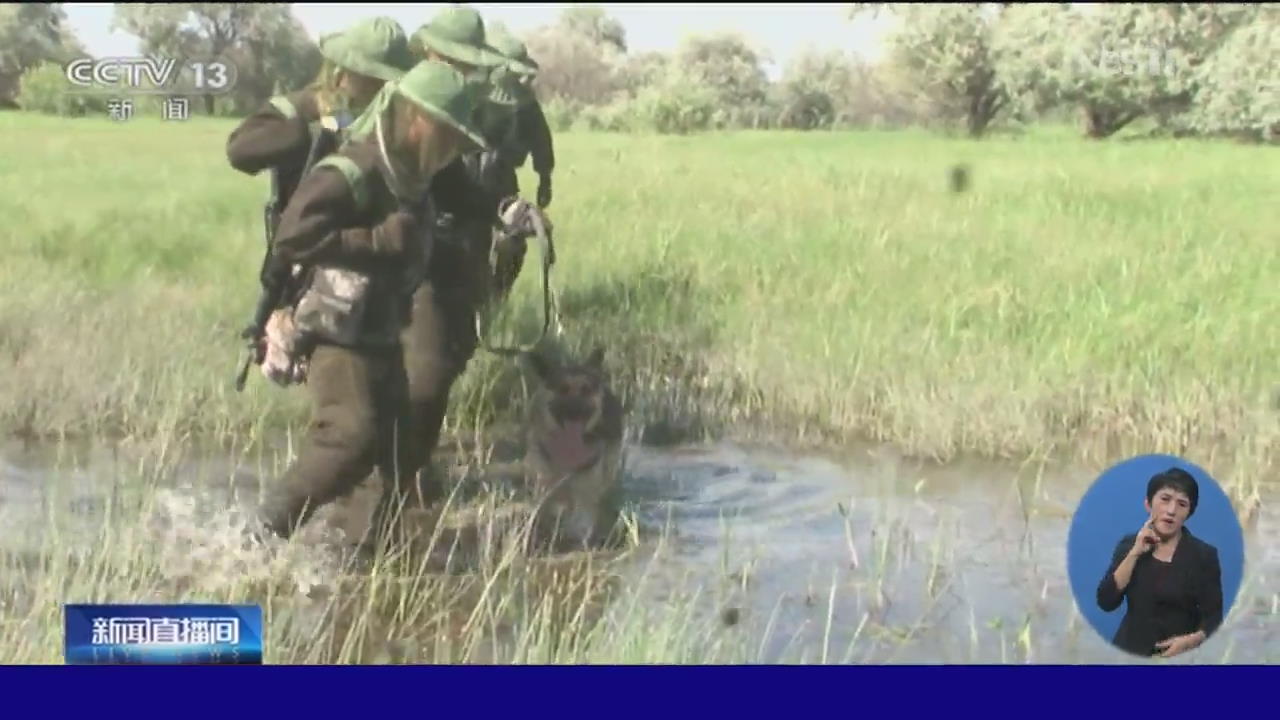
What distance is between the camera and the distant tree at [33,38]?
12.9ft

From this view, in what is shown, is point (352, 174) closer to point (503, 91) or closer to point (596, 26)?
point (503, 91)

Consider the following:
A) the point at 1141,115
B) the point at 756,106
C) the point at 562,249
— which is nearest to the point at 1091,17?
the point at 1141,115

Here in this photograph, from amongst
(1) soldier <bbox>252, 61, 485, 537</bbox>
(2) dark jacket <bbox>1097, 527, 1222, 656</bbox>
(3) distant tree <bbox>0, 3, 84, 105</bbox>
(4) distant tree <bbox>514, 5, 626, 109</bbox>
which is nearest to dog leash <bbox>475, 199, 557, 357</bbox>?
(1) soldier <bbox>252, 61, 485, 537</bbox>

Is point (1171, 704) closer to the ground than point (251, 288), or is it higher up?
closer to the ground

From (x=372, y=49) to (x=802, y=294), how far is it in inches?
47.2

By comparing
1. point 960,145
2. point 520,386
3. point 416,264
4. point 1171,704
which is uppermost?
point 960,145

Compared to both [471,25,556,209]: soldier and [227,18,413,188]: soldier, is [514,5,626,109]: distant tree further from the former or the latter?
[227,18,413,188]: soldier

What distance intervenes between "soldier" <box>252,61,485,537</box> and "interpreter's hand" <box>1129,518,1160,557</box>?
A: 1718mm

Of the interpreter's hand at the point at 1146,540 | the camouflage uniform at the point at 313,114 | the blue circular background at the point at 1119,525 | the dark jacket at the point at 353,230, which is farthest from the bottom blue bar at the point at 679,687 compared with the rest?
the camouflage uniform at the point at 313,114

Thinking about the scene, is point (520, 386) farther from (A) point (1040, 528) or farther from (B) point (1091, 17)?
(B) point (1091, 17)

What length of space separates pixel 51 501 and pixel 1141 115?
111 inches

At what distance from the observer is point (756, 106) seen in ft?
13.7

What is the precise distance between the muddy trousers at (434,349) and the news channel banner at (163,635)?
53 cm

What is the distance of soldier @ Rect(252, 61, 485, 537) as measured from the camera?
12.5 feet
